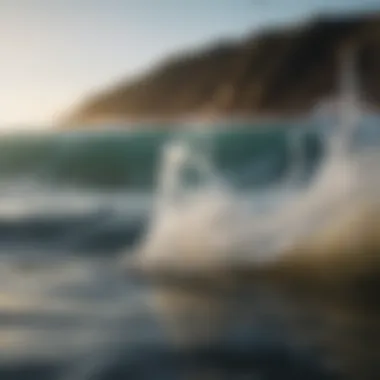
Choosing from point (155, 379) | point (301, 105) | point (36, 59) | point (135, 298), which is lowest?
point (155, 379)

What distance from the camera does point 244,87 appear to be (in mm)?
1205

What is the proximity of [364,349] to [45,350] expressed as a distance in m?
0.49

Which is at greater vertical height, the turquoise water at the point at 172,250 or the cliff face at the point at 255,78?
the cliff face at the point at 255,78

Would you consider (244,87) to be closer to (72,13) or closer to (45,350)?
(72,13)

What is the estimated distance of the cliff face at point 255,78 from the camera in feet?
3.91

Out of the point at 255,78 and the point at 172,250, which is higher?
the point at 255,78

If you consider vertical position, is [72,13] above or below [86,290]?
above

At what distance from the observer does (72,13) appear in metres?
1.21

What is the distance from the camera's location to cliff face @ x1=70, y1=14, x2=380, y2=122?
1190mm

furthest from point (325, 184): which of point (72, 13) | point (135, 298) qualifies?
point (72, 13)

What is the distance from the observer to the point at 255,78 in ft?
3.96

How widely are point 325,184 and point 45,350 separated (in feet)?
1.66

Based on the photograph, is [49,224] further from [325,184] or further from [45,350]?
[325,184]

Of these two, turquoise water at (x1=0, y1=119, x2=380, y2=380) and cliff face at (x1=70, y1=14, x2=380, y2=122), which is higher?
cliff face at (x1=70, y1=14, x2=380, y2=122)
